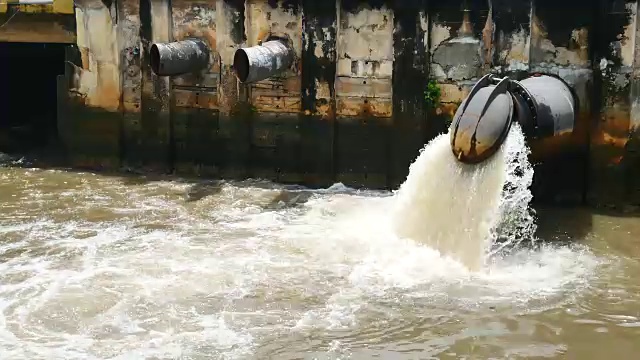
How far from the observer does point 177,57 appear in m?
12.1

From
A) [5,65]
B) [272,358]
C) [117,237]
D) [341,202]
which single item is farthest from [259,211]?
[5,65]

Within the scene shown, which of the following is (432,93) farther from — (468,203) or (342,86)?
(468,203)

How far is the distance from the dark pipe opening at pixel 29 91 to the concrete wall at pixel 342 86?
7.66 ft

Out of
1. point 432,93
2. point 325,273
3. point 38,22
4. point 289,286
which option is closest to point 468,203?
point 325,273

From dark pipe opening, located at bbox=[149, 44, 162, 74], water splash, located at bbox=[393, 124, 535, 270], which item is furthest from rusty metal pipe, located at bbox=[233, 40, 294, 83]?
water splash, located at bbox=[393, 124, 535, 270]

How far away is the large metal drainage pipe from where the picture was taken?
30.2 feet

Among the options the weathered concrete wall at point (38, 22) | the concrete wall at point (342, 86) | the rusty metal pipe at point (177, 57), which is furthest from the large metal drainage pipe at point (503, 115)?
the weathered concrete wall at point (38, 22)

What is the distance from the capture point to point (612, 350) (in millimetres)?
7094

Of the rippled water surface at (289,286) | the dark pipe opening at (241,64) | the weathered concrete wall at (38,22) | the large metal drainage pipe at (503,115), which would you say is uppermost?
the weathered concrete wall at (38,22)

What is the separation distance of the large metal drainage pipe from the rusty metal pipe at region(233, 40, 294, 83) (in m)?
3.05

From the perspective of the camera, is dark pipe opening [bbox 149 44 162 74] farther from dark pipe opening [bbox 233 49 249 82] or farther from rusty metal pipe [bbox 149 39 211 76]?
dark pipe opening [bbox 233 49 249 82]

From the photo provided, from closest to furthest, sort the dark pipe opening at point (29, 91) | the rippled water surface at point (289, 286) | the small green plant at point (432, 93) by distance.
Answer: the rippled water surface at point (289, 286) → the small green plant at point (432, 93) → the dark pipe opening at point (29, 91)

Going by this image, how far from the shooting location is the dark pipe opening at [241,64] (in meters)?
11.4

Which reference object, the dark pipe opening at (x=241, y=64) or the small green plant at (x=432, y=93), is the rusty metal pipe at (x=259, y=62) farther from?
the small green plant at (x=432, y=93)
